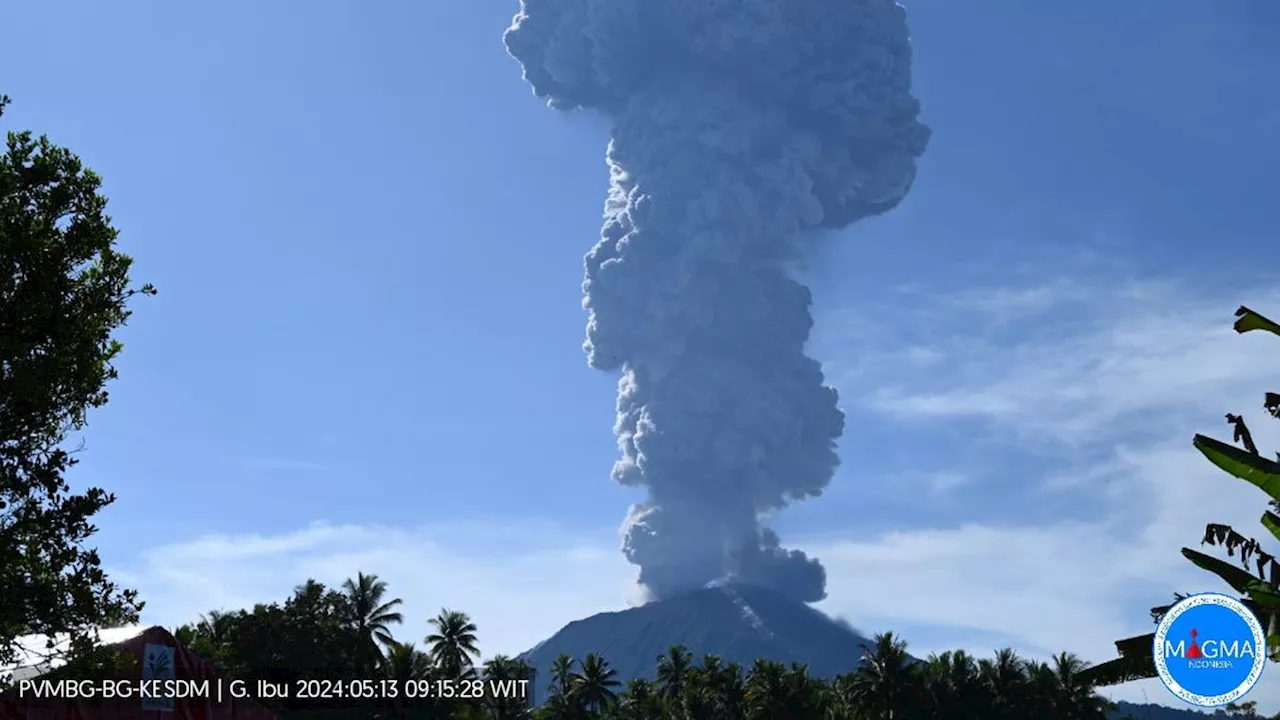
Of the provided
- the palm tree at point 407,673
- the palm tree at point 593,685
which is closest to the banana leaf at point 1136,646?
the palm tree at point 407,673

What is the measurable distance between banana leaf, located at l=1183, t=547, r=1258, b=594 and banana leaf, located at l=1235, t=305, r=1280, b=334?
3023 millimetres

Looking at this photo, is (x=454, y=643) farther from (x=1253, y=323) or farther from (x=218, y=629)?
(x=1253, y=323)

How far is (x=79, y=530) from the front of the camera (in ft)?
63.0

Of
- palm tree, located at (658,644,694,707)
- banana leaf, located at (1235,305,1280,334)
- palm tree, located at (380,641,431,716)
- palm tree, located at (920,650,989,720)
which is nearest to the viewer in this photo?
banana leaf, located at (1235,305,1280,334)

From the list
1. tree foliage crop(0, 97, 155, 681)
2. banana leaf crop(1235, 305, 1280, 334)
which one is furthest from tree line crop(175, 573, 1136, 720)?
banana leaf crop(1235, 305, 1280, 334)

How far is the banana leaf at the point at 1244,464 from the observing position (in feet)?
45.8

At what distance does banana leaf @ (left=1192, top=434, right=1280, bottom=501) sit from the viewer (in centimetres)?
1395

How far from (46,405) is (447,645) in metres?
70.9

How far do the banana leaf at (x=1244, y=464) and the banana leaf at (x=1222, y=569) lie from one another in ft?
3.62

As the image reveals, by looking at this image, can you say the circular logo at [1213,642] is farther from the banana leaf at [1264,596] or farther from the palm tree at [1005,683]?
the palm tree at [1005,683]

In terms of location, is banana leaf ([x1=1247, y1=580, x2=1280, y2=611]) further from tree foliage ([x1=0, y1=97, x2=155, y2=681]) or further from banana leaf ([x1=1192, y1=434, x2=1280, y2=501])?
tree foliage ([x1=0, y1=97, x2=155, y2=681])

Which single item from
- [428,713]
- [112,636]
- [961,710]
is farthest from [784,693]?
[112,636]

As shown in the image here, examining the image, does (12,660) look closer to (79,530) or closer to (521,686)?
(79,530)

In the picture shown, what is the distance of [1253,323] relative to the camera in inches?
Answer: 535
